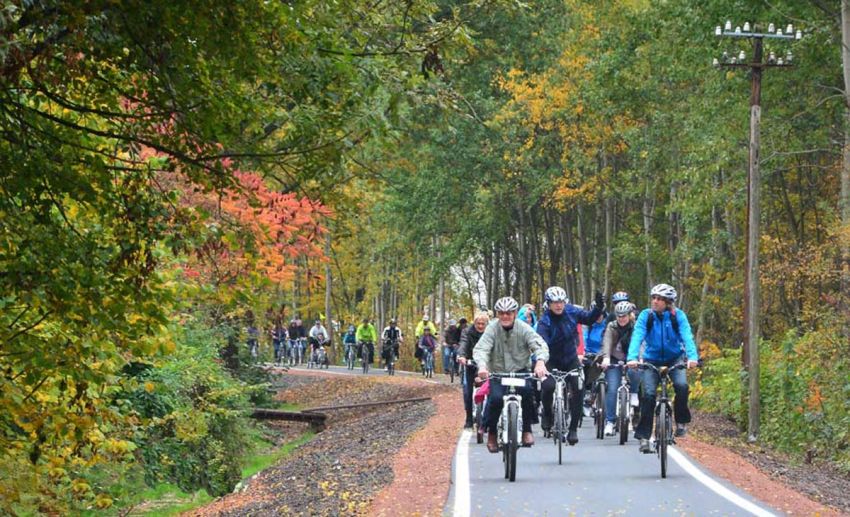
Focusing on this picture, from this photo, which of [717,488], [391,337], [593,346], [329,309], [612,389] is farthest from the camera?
[329,309]

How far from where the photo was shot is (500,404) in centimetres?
1329

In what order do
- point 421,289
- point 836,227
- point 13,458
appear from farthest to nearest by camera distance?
point 421,289
point 836,227
point 13,458

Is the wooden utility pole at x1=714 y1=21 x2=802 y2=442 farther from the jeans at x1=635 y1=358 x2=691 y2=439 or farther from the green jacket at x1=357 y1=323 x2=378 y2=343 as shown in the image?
the green jacket at x1=357 y1=323 x2=378 y2=343

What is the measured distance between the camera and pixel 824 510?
11.9m

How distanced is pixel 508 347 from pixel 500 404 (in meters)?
0.64

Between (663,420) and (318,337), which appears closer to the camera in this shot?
(663,420)

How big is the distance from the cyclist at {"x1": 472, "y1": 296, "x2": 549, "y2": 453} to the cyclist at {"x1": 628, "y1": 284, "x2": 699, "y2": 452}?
114 cm

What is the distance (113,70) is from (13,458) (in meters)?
3.40

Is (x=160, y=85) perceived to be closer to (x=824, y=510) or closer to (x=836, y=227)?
(x=824, y=510)

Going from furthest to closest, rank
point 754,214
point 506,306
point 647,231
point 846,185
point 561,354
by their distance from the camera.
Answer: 1. point 647,231
2. point 846,185
3. point 754,214
4. point 561,354
5. point 506,306

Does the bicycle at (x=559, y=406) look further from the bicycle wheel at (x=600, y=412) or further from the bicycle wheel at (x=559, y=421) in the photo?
the bicycle wheel at (x=600, y=412)

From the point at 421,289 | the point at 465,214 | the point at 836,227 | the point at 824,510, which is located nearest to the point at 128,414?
the point at 824,510

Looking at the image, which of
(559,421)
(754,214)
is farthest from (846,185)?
(559,421)

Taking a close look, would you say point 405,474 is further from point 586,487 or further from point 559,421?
point 586,487
